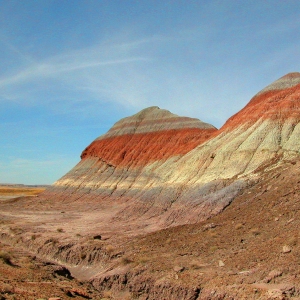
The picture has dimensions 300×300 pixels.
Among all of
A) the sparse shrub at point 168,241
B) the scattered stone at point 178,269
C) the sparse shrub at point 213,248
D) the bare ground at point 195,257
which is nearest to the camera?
the bare ground at point 195,257

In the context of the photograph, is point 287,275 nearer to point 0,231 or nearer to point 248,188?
point 248,188

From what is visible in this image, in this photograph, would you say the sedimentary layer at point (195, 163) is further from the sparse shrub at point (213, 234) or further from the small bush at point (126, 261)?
the small bush at point (126, 261)

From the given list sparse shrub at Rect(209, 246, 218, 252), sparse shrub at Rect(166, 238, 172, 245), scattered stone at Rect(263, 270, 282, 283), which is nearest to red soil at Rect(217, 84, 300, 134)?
sparse shrub at Rect(166, 238, 172, 245)

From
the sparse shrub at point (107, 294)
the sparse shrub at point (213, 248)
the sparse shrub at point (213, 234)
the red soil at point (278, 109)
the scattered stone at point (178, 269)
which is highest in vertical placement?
the red soil at point (278, 109)

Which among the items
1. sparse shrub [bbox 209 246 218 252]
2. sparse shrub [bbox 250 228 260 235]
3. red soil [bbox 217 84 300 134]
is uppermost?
red soil [bbox 217 84 300 134]

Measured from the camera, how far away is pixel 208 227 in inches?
709

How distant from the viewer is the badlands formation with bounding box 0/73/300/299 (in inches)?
477

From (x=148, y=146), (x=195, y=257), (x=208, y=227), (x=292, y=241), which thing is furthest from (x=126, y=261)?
(x=148, y=146)

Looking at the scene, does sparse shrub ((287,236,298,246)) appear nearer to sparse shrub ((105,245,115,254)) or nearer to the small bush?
the small bush

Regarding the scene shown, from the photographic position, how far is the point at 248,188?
838 inches

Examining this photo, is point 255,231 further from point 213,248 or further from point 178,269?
point 178,269

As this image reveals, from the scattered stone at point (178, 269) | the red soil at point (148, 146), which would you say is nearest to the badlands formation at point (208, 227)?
the scattered stone at point (178, 269)

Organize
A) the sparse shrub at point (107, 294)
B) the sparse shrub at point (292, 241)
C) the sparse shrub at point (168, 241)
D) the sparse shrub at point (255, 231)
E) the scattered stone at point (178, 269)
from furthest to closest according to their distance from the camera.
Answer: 1. the sparse shrub at point (168, 241)
2. the sparse shrub at point (255, 231)
3. the sparse shrub at point (107, 294)
4. the scattered stone at point (178, 269)
5. the sparse shrub at point (292, 241)

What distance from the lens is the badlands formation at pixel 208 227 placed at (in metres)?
12.1
